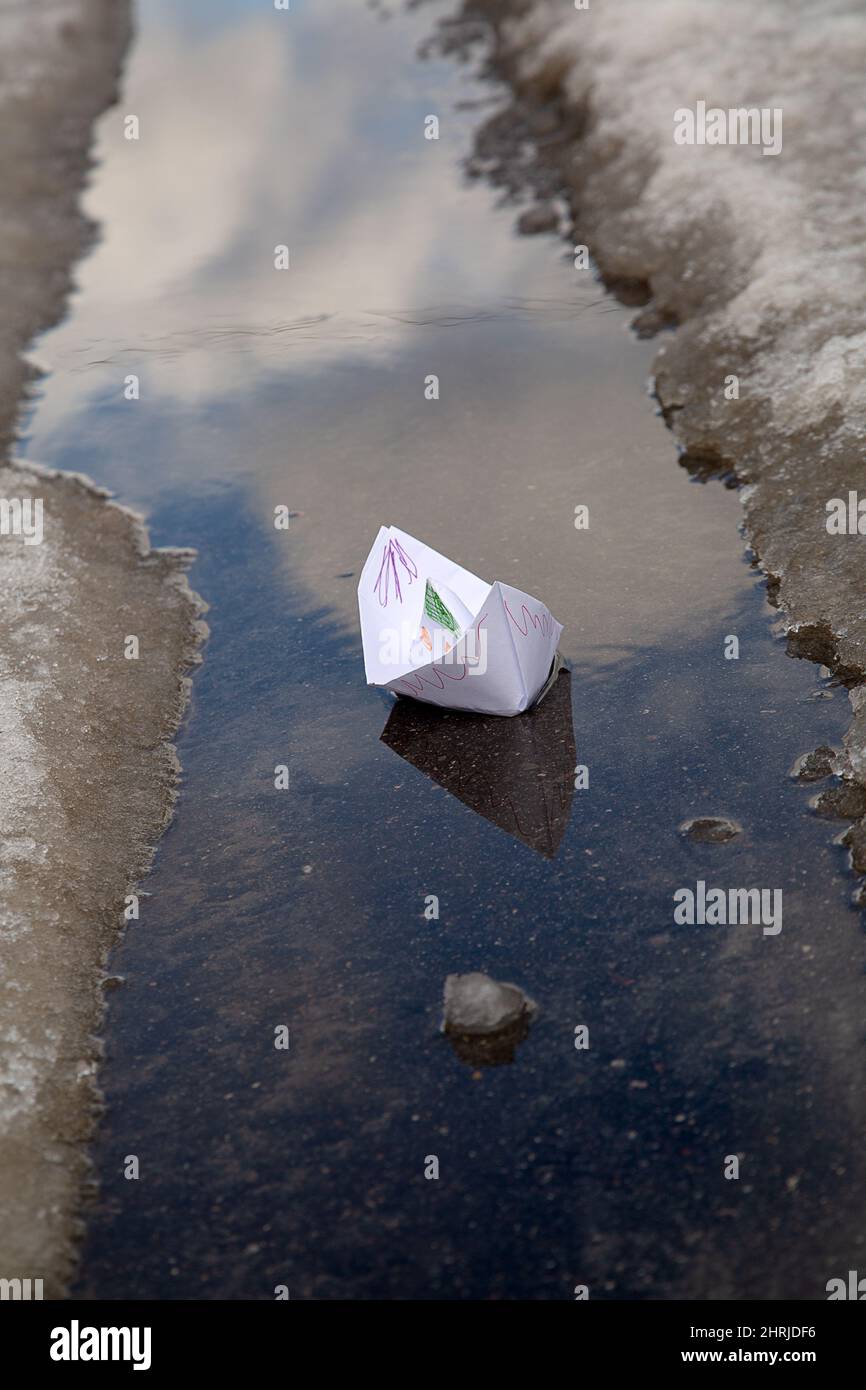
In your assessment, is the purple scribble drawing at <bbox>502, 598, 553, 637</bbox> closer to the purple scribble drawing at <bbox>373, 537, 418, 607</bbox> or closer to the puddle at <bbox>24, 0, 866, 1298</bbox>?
the puddle at <bbox>24, 0, 866, 1298</bbox>

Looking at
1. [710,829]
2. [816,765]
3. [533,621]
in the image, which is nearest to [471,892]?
[710,829]

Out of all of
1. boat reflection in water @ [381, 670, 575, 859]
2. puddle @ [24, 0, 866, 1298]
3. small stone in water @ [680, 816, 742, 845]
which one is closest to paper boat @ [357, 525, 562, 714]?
boat reflection in water @ [381, 670, 575, 859]

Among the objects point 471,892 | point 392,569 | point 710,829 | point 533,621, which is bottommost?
point 471,892

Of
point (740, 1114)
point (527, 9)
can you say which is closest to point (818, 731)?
point (740, 1114)

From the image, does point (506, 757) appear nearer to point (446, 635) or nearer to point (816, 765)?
point (446, 635)

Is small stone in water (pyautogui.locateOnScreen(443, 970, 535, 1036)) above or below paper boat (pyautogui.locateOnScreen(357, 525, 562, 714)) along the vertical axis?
below

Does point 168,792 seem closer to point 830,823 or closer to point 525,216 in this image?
point 830,823
